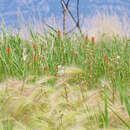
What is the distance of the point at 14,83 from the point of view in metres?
1.42

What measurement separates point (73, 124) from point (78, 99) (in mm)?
228

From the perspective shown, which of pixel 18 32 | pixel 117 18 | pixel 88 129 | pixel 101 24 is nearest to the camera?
pixel 88 129

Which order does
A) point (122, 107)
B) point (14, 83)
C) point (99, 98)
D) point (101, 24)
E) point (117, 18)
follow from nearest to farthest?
point (122, 107), point (99, 98), point (14, 83), point (101, 24), point (117, 18)

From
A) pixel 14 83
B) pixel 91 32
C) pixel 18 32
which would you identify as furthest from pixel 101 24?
pixel 14 83

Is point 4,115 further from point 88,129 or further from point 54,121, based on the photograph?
point 88,129

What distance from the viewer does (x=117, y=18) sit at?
3.78m

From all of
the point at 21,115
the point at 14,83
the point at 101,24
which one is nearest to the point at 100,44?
the point at 101,24

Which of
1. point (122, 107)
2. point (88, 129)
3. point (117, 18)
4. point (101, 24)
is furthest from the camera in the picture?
point (117, 18)

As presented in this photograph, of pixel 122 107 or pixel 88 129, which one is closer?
pixel 88 129

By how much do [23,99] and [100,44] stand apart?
194 centimetres

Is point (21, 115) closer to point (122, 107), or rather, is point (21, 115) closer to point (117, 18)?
point (122, 107)

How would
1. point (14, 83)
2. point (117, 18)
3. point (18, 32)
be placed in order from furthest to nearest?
point (117, 18), point (18, 32), point (14, 83)

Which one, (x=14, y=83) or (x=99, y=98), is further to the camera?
(x=14, y=83)

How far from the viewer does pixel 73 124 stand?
1.06m
